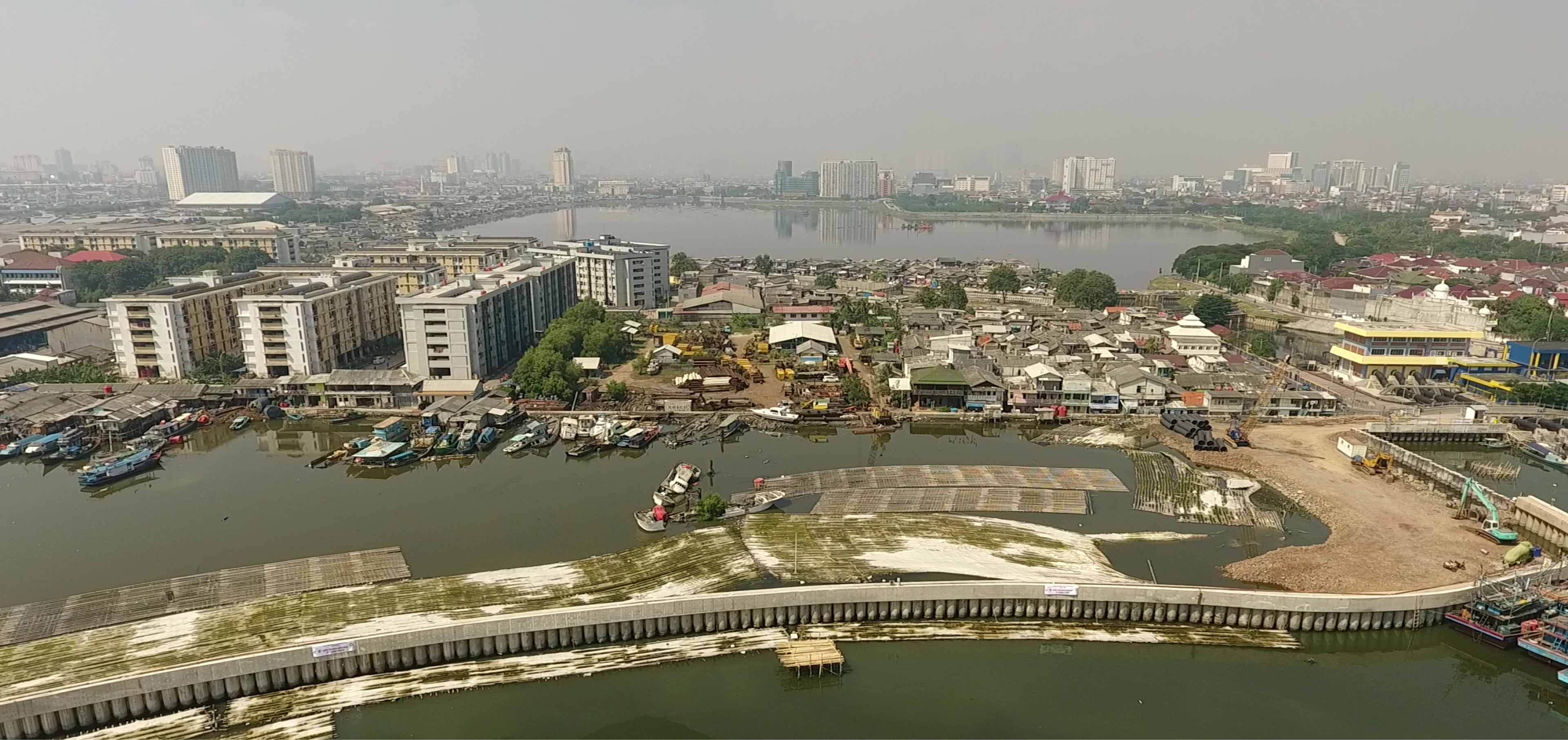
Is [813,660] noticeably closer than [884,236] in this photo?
Yes

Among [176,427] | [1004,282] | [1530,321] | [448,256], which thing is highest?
[448,256]

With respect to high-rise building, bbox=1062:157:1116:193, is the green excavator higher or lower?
lower

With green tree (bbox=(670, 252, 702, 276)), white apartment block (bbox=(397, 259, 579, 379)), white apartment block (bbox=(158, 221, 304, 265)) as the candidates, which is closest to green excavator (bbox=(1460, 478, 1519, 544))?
white apartment block (bbox=(397, 259, 579, 379))

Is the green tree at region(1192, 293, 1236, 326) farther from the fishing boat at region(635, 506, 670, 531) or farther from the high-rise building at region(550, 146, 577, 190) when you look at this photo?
the high-rise building at region(550, 146, 577, 190)

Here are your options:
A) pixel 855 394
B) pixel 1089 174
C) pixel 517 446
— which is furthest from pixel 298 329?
pixel 1089 174

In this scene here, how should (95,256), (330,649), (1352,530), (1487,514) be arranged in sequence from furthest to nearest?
(95,256) → (1487,514) → (1352,530) → (330,649)

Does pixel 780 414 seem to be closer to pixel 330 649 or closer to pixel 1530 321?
pixel 330 649

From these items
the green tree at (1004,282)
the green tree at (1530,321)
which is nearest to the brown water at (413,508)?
the green tree at (1530,321)
